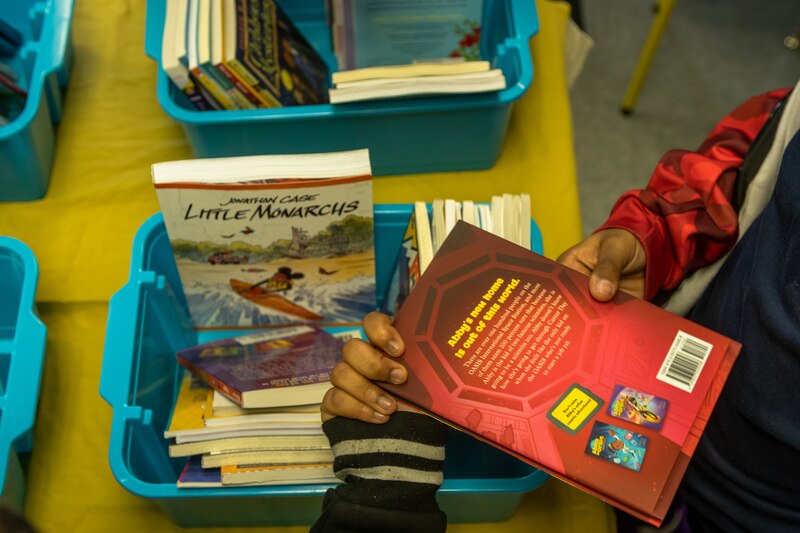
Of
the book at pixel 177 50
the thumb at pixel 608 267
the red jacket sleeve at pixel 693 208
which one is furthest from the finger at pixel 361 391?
the book at pixel 177 50

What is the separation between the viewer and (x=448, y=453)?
881 mm

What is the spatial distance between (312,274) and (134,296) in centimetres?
22

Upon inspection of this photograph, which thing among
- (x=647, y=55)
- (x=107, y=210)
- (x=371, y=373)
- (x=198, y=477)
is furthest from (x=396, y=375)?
(x=647, y=55)

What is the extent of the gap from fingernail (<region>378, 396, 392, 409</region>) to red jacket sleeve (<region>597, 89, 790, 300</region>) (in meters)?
0.34

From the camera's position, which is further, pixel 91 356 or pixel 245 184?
pixel 91 356

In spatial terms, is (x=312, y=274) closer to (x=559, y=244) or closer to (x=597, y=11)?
(x=559, y=244)

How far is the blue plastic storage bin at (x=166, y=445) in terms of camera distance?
0.75 meters

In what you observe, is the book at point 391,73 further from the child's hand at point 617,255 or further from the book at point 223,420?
the book at point 223,420

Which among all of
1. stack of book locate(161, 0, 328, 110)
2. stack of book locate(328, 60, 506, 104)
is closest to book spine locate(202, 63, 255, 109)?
stack of book locate(161, 0, 328, 110)

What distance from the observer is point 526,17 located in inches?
40.2

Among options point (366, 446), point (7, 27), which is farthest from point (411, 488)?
point (7, 27)

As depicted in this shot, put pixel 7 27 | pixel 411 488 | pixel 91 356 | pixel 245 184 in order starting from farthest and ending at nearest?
pixel 7 27 → pixel 91 356 → pixel 245 184 → pixel 411 488

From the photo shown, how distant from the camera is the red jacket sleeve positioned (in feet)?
2.72

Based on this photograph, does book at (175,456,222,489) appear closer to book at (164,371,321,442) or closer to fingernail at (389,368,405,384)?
book at (164,371,321,442)
